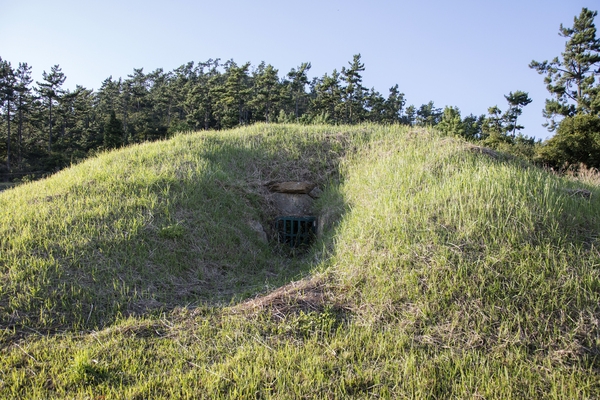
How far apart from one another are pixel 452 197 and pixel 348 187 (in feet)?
6.62

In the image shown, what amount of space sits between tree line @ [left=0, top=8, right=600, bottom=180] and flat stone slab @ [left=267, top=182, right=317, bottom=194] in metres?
10.3

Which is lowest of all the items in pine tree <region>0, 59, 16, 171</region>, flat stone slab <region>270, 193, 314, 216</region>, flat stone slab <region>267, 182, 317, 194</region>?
flat stone slab <region>270, 193, 314, 216</region>

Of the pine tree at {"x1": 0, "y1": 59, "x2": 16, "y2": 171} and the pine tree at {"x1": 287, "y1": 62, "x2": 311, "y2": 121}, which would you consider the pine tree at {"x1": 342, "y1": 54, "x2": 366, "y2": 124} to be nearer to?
the pine tree at {"x1": 287, "y1": 62, "x2": 311, "y2": 121}

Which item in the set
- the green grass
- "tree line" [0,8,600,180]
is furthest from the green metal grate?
"tree line" [0,8,600,180]

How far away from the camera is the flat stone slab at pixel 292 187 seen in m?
6.74

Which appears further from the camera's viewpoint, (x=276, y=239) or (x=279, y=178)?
(x=279, y=178)

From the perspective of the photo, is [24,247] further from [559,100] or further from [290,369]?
[559,100]

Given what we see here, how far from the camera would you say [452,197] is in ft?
14.7

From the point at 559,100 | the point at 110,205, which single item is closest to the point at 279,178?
the point at 110,205

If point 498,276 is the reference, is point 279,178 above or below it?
above

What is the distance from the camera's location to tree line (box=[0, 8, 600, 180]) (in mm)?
22016

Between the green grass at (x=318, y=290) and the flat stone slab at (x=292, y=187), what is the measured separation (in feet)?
2.50

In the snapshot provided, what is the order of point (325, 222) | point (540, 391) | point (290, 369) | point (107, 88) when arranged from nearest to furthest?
point (540, 391)
point (290, 369)
point (325, 222)
point (107, 88)

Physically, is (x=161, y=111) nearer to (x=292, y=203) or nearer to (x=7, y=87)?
(x=7, y=87)
